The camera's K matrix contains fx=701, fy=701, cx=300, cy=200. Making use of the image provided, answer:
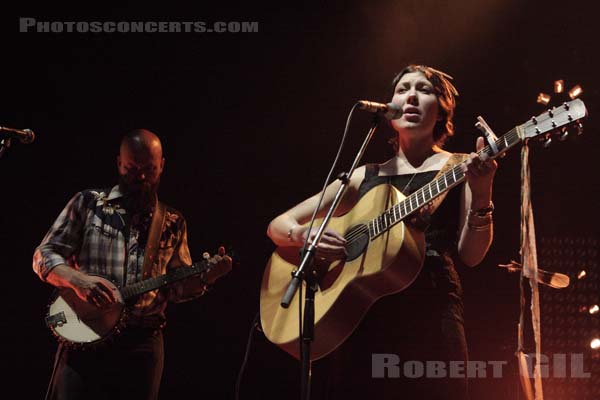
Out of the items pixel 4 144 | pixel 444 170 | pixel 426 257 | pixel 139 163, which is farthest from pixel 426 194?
pixel 4 144

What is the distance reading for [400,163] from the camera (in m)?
3.29

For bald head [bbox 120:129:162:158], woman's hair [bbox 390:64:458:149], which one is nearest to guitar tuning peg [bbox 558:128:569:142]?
woman's hair [bbox 390:64:458:149]

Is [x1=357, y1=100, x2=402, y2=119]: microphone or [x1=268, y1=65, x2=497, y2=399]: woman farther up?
[x1=357, y1=100, x2=402, y2=119]: microphone

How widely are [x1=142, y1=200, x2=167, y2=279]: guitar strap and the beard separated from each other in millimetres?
72

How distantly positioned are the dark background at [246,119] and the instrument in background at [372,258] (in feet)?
4.22

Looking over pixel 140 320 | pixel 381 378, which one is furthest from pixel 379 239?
pixel 140 320

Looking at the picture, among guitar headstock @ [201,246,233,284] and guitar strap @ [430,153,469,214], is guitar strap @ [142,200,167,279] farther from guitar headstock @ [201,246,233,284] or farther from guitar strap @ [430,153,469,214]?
guitar strap @ [430,153,469,214]

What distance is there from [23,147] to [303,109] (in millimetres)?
1908

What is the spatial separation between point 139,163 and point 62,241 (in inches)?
23.0

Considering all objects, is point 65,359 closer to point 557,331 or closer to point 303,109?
point 303,109

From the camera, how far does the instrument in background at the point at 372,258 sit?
2.70 metres

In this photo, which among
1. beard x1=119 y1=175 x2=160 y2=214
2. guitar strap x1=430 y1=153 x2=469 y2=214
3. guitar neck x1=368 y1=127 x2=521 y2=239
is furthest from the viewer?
beard x1=119 y1=175 x2=160 y2=214

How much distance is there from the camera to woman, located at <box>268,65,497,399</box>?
110 inches

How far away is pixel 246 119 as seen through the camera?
476 centimetres
